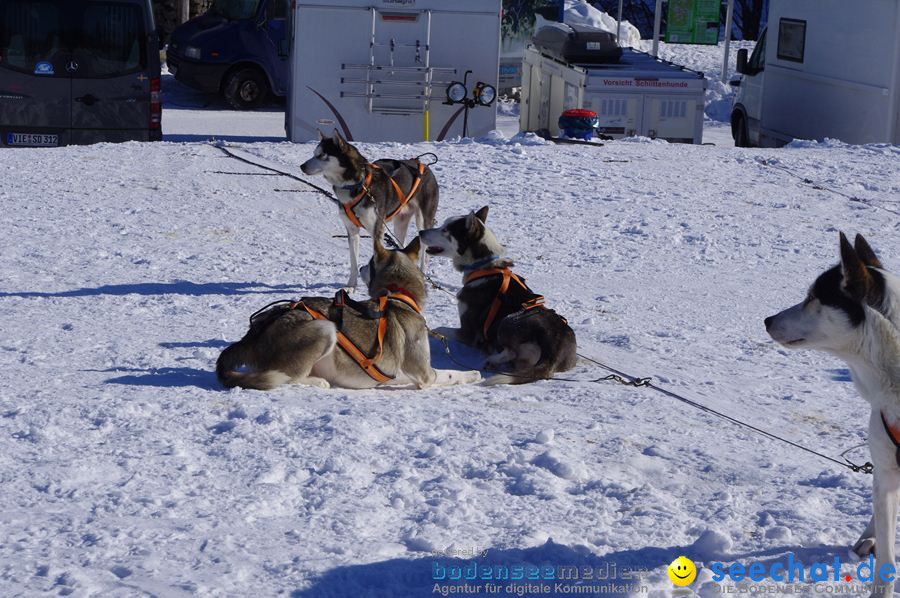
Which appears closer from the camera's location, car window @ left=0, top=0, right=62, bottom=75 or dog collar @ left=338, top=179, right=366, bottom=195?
→ dog collar @ left=338, top=179, right=366, bottom=195

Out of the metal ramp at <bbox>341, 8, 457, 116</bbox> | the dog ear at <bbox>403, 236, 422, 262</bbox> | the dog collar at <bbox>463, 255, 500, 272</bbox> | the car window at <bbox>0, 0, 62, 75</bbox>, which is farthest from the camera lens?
the metal ramp at <bbox>341, 8, 457, 116</bbox>

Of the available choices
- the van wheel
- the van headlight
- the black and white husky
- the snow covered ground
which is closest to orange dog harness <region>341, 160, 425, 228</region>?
the black and white husky

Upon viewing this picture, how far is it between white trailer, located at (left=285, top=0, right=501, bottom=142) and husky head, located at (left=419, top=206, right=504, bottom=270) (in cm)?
880

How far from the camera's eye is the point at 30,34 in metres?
14.6

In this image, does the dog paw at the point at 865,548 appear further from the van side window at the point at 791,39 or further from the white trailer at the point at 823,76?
the van side window at the point at 791,39

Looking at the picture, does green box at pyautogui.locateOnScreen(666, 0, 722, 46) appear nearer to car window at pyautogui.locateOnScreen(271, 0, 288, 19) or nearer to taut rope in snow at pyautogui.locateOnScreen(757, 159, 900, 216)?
car window at pyautogui.locateOnScreen(271, 0, 288, 19)

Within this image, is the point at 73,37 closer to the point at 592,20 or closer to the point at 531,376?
the point at 531,376

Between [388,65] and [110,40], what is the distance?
3.45m

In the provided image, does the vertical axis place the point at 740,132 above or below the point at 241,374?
above

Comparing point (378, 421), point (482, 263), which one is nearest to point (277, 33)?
point (482, 263)

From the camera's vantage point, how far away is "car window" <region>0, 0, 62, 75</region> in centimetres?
1446

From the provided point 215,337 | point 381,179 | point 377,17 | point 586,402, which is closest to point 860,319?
point 586,402

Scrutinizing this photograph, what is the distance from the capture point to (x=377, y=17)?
15.2m

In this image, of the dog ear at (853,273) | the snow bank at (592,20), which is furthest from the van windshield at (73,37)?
the snow bank at (592,20)
